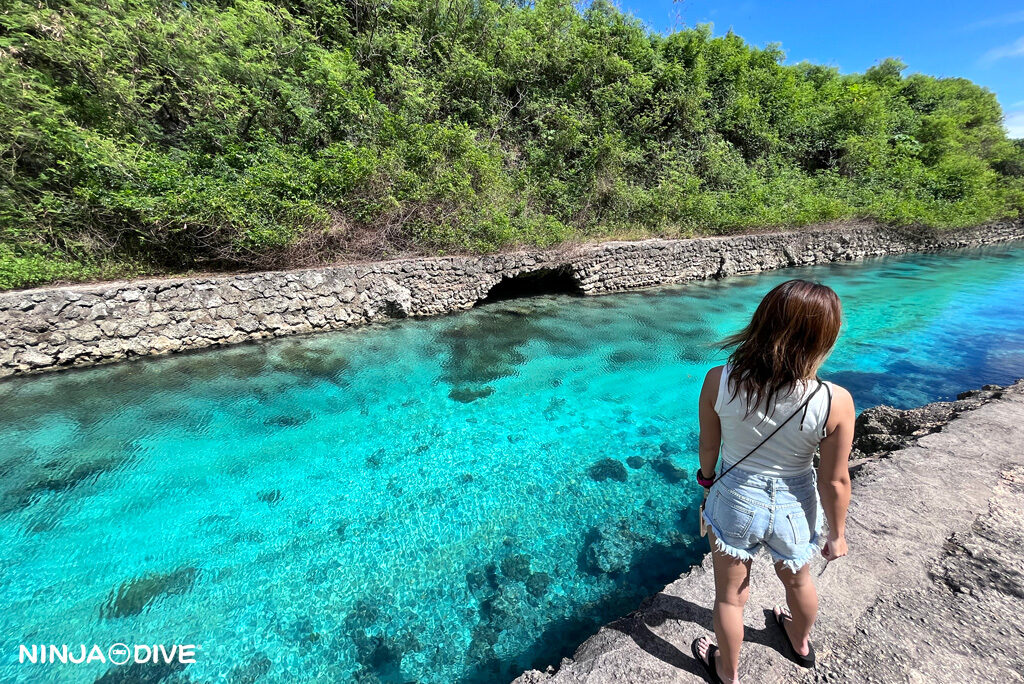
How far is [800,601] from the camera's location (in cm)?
167

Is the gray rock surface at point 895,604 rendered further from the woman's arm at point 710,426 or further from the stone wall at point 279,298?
the stone wall at point 279,298

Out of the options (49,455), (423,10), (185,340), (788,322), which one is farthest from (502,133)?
(788,322)

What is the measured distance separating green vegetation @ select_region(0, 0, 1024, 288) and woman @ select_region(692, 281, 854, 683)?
852 cm

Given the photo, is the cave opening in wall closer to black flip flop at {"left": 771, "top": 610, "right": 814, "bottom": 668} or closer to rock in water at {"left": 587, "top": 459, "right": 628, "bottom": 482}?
rock in water at {"left": 587, "top": 459, "right": 628, "bottom": 482}

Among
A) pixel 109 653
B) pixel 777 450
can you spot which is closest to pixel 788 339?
pixel 777 450

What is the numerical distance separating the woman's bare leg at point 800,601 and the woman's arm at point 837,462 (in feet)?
0.61

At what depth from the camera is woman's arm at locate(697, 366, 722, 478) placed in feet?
5.18

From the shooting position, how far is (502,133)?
13.5 m

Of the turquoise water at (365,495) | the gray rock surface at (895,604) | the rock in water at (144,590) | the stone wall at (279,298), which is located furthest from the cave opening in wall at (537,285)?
the gray rock surface at (895,604)

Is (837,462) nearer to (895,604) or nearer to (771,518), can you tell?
(771,518)

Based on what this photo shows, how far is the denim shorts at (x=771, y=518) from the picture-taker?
1.52 meters

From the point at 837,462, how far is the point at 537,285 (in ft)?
35.5

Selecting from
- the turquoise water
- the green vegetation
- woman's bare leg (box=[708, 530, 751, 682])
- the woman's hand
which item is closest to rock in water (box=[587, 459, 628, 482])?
the turquoise water

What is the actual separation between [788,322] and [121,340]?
352 inches
